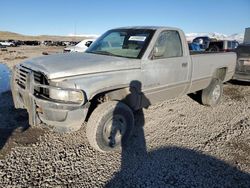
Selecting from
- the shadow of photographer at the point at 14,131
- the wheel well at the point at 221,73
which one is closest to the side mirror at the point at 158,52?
the shadow of photographer at the point at 14,131

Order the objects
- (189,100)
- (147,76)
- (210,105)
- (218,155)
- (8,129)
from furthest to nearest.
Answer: (189,100)
(210,105)
(8,129)
(147,76)
(218,155)

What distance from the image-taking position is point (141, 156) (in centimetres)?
398

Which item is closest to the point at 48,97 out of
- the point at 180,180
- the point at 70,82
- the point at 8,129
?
the point at 70,82

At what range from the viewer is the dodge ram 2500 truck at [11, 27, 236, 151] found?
3504 millimetres

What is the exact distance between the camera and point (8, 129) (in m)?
4.70

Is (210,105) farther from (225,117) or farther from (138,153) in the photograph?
(138,153)

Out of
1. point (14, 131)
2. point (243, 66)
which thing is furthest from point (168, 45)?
point (243, 66)

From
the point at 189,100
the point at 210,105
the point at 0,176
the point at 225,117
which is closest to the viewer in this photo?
the point at 0,176

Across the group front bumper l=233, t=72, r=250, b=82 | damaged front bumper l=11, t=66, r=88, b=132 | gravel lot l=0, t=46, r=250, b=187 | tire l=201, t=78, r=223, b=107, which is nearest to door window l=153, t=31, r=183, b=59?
gravel lot l=0, t=46, r=250, b=187

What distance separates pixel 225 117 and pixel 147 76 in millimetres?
2605

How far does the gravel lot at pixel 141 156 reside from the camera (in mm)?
3336

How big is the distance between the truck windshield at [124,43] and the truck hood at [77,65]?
35 centimetres

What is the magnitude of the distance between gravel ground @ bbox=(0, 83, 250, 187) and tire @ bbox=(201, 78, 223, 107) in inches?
31.6

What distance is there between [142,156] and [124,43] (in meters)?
2.21
